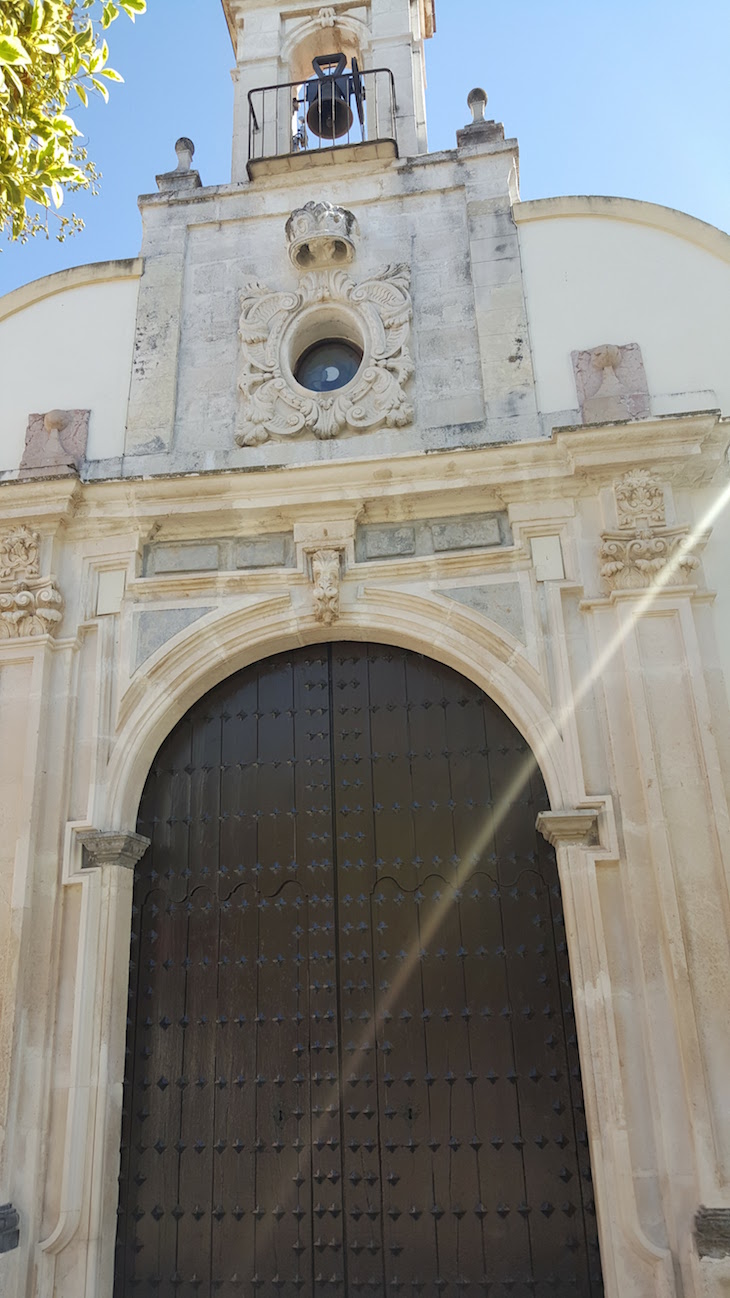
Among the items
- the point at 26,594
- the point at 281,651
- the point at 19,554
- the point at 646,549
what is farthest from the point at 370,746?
the point at 19,554

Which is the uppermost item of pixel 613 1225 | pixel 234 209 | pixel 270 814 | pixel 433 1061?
pixel 234 209

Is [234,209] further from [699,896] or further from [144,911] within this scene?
[699,896]

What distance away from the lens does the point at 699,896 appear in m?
4.53

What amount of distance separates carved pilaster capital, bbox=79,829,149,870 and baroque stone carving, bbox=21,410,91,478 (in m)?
2.21

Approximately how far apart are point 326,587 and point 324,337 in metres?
1.89

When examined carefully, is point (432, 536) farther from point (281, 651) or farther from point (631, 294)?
point (631, 294)

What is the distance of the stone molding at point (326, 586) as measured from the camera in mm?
5430

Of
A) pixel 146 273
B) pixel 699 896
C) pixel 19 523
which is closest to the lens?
pixel 699 896

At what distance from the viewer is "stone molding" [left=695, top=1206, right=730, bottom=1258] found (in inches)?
155

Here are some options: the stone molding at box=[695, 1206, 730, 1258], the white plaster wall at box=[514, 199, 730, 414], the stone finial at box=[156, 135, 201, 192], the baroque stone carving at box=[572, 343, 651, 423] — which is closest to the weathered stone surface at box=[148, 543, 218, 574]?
the white plaster wall at box=[514, 199, 730, 414]

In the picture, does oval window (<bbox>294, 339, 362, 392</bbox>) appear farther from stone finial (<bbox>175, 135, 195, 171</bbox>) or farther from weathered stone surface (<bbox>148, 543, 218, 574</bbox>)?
stone finial (<bbox>175, 135, 195, 171</bbox>)

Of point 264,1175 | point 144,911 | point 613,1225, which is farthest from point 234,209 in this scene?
point 613,1225

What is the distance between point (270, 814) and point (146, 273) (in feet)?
12.0

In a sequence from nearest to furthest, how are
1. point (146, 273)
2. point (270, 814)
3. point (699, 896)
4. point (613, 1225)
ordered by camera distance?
1. point (613, 1225)
2. point (699, 896)
3. point (270, 814)
4. point (146, 273)
